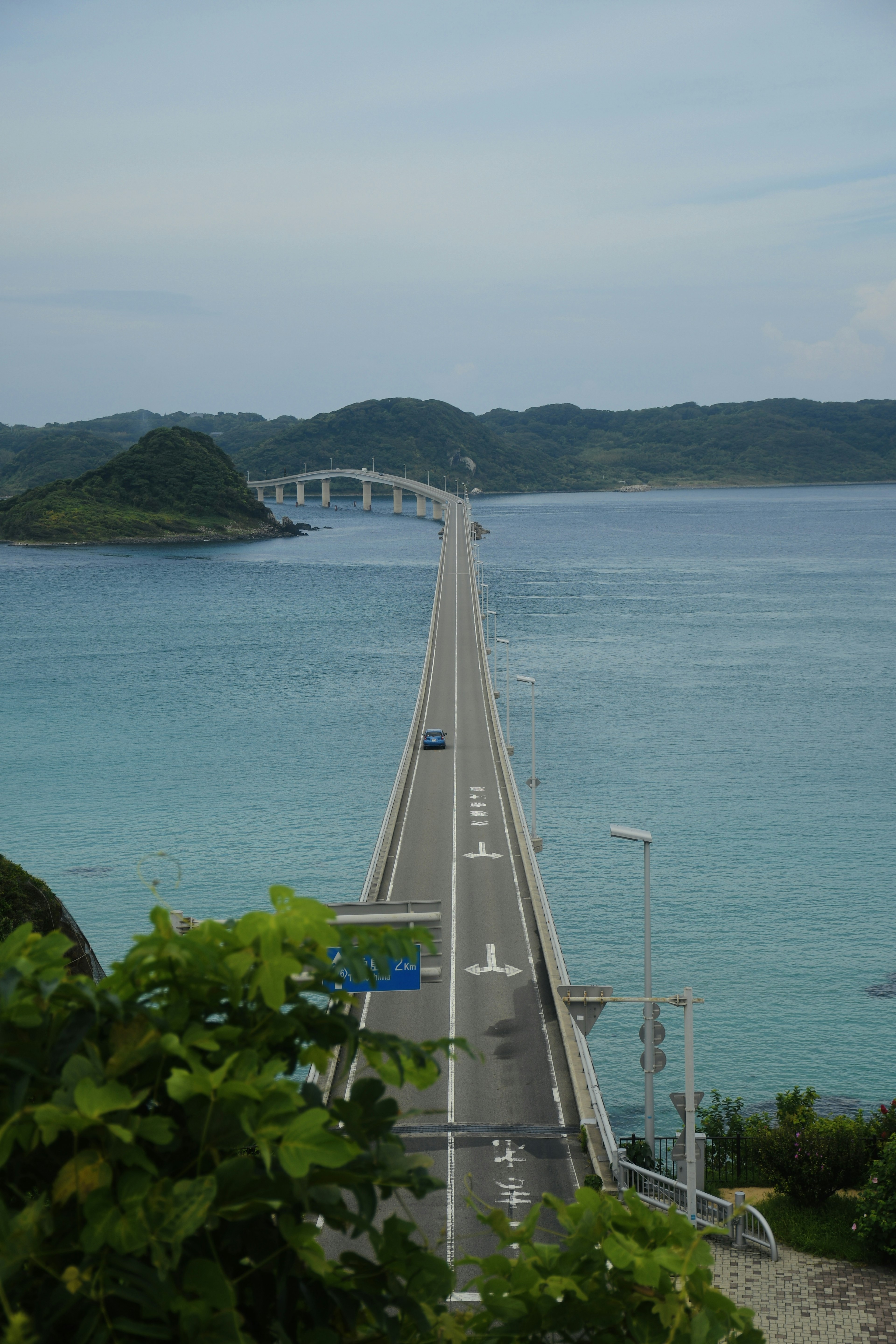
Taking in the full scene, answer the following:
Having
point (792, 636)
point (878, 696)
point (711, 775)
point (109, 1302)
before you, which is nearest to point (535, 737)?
point (711, 775)

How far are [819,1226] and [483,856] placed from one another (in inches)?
938

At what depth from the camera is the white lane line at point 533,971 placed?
25500 mm

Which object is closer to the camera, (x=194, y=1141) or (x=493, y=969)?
(x=194, y=1141)

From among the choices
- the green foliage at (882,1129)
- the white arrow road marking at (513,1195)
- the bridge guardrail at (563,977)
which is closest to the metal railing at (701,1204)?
the bridge guardrail at (563,977)

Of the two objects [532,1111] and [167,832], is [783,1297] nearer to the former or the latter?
[532,1111]

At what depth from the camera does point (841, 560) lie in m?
180

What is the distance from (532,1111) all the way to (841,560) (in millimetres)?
166402

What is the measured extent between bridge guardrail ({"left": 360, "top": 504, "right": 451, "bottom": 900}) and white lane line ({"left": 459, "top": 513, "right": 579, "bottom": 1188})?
4.30 m

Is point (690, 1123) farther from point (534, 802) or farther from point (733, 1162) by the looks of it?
point (534, 802)

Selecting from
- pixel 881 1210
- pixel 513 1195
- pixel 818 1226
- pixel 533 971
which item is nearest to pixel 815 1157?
pixel 818 1226

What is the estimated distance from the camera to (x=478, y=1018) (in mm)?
31109

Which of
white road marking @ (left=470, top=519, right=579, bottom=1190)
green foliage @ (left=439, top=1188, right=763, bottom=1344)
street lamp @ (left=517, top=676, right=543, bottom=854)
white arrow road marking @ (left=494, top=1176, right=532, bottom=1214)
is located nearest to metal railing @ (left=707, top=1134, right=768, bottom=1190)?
white road marking @ (left=470, top=519, right=579, bottom=1190)

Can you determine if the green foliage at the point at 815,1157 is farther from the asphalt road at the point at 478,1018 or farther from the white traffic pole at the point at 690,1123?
the asphalt road at the point at 478,1018

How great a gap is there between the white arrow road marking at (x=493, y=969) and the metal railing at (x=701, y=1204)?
10.9 m
